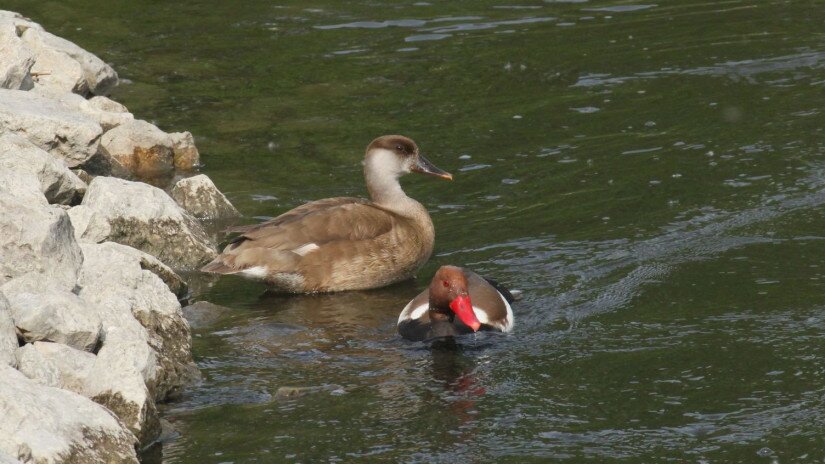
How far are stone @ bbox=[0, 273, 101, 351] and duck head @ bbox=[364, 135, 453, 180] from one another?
3965 mm

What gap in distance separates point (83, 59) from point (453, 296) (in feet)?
26.1

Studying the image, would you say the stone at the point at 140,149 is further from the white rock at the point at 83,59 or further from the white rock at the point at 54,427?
the white rock at the point at 54,427

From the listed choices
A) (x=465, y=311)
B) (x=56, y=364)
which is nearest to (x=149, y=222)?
(x=465, y=311)

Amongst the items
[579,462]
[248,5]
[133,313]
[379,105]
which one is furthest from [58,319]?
[248,5]

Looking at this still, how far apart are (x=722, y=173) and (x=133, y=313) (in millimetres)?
5544

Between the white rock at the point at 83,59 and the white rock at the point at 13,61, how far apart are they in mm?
1677

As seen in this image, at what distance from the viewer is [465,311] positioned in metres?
8.48

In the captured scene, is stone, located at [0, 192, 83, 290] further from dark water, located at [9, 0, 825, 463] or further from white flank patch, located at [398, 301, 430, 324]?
white flank patch, located at [398, 301, 430, 324]

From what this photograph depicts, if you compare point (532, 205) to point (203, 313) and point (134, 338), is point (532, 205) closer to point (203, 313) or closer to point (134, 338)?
point (203, 313)

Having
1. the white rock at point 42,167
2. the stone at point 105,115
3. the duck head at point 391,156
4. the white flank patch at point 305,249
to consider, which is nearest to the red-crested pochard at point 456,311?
the white flank patch at point 305,249

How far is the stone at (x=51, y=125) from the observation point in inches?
420

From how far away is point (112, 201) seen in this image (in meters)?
10.0

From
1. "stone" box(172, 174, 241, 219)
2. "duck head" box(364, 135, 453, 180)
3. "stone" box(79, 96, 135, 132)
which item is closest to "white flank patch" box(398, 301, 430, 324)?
"duck head" box(364, 135, 453, 180)

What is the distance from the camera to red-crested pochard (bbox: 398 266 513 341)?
8.50 meters
